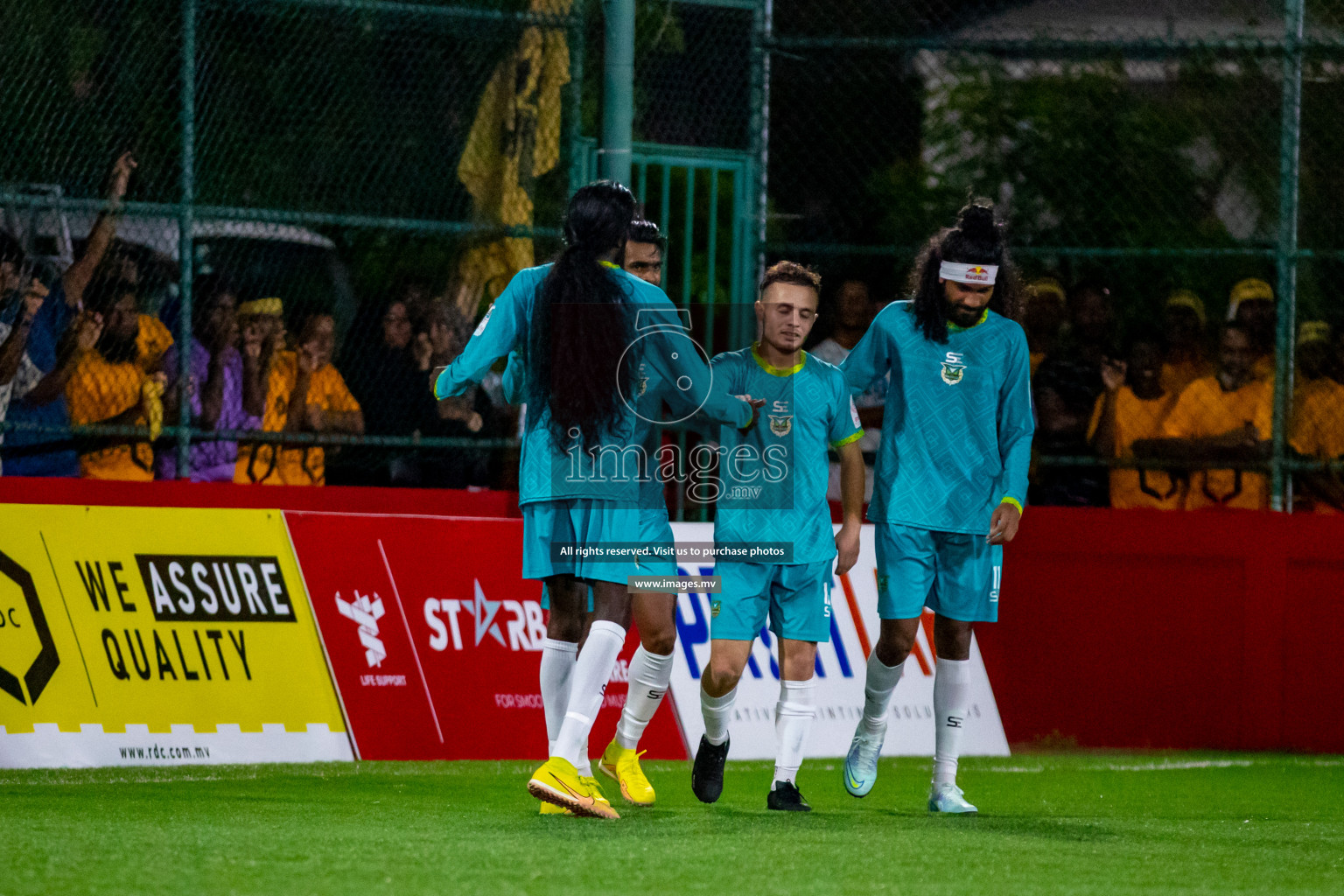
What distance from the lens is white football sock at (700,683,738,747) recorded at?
6.48 m

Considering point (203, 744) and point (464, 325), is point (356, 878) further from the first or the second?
point (464, 325)

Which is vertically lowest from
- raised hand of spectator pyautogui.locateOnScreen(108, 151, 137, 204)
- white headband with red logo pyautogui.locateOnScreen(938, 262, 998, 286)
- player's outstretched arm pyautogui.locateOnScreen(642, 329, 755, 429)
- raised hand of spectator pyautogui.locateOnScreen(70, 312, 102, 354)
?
Answer: player's outstretched arm pyautogui.locateOnScreen(642, 329, 755, 429)

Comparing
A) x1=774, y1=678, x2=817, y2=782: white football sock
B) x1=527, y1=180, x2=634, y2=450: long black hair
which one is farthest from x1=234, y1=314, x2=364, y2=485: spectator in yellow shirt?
x1=774, y1=678, x2=817, y2=782: white football sock

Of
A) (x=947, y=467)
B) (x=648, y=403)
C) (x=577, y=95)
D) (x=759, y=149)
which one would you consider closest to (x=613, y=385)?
(x=648, y=403)

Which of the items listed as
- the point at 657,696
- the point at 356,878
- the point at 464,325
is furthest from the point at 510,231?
the point at 356,878

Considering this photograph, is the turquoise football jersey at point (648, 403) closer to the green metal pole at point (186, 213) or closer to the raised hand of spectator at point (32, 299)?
the green metal pole at point (186, 213)

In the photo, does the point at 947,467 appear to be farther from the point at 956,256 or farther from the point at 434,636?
the point at 434,636

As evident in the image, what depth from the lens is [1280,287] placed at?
9930mm

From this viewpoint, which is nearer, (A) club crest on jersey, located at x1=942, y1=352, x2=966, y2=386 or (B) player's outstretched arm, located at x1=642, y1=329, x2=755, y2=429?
(B) player's outstretched arm, located at x1=642, y1=329, x2=755, y2=429

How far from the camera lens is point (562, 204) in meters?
9.88

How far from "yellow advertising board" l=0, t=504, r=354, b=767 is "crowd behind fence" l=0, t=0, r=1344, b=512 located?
547 mm

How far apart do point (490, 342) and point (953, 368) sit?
5.72 feet

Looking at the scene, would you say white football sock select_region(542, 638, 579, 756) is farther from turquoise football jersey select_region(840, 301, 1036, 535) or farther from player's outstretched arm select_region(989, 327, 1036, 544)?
player's outstretched arm select_region(989, 327, 1036, 544)

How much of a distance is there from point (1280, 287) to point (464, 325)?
426cm
